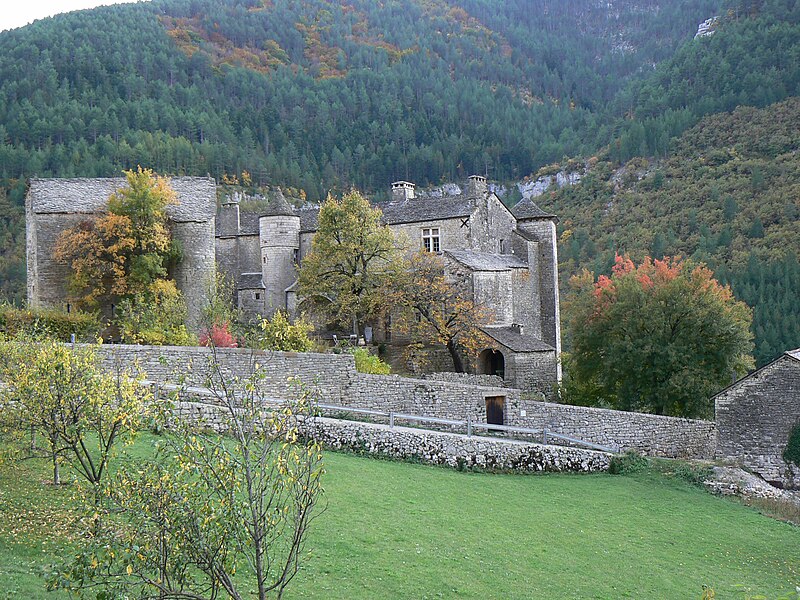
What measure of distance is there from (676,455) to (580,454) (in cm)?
605

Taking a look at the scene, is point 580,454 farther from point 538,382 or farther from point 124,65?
point 124,65

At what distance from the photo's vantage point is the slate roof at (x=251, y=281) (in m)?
46.1

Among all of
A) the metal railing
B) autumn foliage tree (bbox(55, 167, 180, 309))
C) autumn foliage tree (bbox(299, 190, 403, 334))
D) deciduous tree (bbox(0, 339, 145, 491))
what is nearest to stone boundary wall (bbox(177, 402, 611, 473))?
the metal railing

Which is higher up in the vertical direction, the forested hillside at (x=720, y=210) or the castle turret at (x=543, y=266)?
the forested hillside at (x=720, y=210)

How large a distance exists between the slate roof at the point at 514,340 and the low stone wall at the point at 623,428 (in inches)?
305

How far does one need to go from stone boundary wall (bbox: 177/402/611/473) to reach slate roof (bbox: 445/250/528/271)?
1520cm

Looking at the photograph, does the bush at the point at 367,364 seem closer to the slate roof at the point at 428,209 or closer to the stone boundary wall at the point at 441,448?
the stone boundary wall at the point at 441,448

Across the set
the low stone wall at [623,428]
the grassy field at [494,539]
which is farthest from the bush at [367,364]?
the grassy field at [494,539]

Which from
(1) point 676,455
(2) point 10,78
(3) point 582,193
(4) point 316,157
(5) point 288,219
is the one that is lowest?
(1) point 676,455

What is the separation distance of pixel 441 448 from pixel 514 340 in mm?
15121

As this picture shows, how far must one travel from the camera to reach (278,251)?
46.4 meters

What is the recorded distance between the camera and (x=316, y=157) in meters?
173

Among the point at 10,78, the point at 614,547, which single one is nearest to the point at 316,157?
the point at 10,78

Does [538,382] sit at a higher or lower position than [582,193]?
lower
